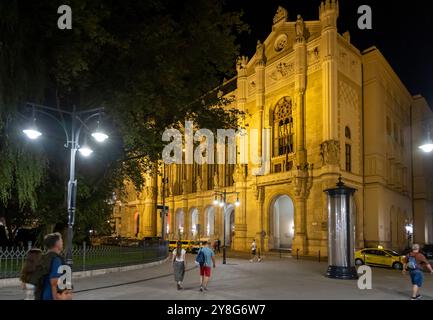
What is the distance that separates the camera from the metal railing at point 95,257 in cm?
1514

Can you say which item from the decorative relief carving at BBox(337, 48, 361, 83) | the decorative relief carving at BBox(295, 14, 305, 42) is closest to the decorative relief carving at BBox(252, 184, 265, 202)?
the decorative relief carving at BBox(337, 48, 361, 83)

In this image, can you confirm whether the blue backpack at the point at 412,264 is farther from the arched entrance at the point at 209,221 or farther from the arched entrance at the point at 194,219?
the arched entrance at the point at 194,219

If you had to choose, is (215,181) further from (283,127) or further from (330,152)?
(330,152)

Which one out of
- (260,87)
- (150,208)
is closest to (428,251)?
(260,87)

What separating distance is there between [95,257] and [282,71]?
27895mm

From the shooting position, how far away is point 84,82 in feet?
61.5

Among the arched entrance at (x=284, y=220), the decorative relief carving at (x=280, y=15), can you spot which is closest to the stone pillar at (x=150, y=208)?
the arched entrance at (x=284, y=220)

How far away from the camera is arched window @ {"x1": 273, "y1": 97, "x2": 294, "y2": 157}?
40500mm

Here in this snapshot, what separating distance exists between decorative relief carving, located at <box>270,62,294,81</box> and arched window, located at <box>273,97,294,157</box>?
2.21m

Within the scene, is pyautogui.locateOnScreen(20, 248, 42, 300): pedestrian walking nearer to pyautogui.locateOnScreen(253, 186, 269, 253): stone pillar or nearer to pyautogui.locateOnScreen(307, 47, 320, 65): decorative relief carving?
pyautogui.locateOnScreen(307, 47, 320, 65): decorative relief carving

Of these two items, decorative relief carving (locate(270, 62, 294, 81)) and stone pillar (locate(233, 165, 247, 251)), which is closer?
decorative relief carving (locate(270, 62, 294, 81))

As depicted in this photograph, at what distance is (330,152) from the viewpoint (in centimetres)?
3478

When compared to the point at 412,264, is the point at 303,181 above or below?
above
